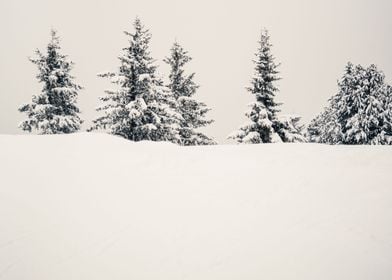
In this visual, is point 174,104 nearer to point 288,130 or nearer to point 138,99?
point 138,99

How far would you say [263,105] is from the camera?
26375mm

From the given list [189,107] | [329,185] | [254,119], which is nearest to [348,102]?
[254,119]

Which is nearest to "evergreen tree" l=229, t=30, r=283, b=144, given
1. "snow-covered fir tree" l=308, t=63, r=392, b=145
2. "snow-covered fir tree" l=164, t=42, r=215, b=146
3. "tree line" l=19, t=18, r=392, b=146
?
"tree line" l=19, t=18, r=392, b=146

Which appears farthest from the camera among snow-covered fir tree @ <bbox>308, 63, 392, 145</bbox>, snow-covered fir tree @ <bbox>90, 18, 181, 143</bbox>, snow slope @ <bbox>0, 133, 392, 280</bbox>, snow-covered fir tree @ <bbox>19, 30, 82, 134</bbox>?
snow-covered fir tree @ <bbox>308, 63, 392, 145</bbox>

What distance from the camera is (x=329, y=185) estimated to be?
→ 9.70m

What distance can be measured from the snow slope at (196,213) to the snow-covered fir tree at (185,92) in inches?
647

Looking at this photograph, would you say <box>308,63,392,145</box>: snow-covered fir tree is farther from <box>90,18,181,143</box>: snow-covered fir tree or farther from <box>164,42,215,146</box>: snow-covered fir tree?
<box>90,18,181,143</box>: snow-covered fir tree

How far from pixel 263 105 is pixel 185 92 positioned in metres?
7.05

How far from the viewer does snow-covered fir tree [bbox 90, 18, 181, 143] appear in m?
24.3

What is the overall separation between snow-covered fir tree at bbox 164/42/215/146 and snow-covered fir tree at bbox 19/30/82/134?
757 cm

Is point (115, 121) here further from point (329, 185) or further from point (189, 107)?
point (329, 185)

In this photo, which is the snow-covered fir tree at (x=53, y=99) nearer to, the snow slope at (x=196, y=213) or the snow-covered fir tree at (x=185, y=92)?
the snow-covered fir tree at (x=185, y=92)

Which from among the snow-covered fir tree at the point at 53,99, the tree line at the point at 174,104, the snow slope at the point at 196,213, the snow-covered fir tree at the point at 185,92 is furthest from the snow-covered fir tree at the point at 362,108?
the snow-covered fir tree at the point at 53,99

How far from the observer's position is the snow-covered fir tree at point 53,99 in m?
27.3
